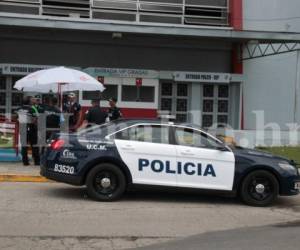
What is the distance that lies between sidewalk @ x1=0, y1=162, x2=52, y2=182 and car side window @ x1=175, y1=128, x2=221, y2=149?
3.46 m

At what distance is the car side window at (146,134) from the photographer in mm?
10562

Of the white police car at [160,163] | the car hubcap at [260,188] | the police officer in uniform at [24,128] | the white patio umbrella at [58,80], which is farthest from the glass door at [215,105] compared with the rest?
the car hubcap at [260,188]

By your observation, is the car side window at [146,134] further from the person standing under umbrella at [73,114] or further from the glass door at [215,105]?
the glass door at [215,105]

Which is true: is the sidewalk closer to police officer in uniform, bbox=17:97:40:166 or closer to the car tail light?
police officer in uniform, bbox=17:97:40:166

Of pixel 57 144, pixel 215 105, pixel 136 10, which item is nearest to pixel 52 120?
pixel 57 144

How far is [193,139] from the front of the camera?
1071 centimetres

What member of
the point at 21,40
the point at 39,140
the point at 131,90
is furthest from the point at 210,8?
the point at 39,140

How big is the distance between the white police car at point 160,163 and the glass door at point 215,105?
11.7 metres

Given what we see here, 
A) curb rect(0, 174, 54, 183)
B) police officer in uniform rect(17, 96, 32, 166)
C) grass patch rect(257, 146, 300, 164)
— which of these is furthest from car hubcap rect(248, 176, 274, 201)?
grass patch rect(257, 146, 300, 164)

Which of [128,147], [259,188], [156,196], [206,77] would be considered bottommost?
[156,196]

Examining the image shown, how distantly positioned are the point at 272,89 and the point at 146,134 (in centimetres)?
1306

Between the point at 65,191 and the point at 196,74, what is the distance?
37.8 feet

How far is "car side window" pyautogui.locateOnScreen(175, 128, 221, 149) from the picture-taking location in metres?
10.7

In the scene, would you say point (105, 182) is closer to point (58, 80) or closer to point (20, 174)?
point (20, 174)
